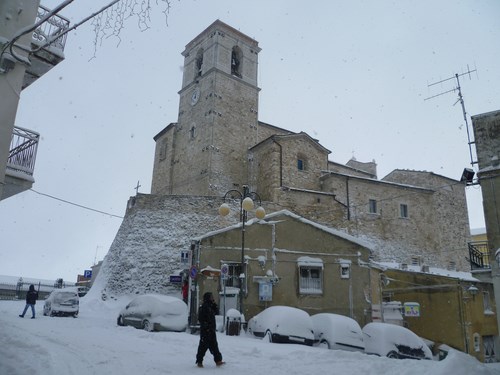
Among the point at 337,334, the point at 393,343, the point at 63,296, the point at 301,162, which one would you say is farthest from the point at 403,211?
the point at 63,296

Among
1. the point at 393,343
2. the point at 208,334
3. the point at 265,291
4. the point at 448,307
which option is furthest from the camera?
the point at 448,307

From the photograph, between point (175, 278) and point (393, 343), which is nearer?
point (393, 343)

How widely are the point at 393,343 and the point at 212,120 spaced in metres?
24.6

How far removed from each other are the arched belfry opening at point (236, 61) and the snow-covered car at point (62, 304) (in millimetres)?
24836

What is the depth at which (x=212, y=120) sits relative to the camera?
3462cm

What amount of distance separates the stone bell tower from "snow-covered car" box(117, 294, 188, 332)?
17.5 metres

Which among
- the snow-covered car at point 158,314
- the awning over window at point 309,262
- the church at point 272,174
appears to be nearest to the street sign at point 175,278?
the snow-covered car at point 158,314

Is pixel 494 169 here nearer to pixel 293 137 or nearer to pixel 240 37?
pixel 293 137

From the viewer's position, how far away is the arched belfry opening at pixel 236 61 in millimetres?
38281

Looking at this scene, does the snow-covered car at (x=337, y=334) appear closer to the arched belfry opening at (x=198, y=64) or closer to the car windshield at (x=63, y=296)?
the car windshield at (x=63, y=296)

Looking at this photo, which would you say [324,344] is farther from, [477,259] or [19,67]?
[19,67]

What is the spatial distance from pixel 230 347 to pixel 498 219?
11.9m

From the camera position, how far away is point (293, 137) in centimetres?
3359

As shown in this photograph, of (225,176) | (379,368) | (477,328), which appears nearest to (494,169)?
(477,328)
